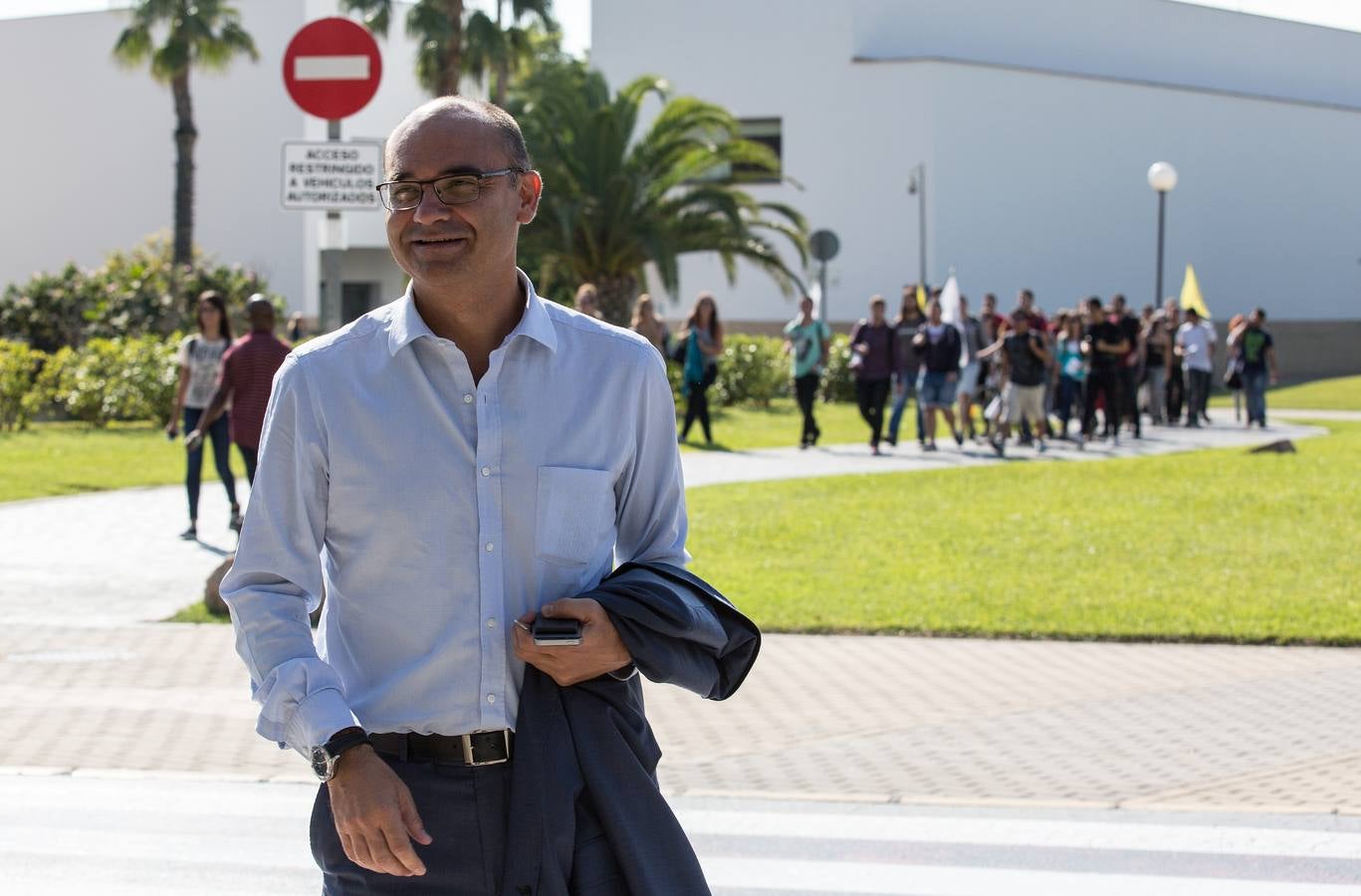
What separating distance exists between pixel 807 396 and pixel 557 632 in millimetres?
19517

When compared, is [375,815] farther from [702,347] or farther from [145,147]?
[145,147]

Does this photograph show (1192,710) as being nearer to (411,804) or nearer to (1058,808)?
(1058,808)

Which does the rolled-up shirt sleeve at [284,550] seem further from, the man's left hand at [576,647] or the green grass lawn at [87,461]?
the green grass lawn at [87,461]

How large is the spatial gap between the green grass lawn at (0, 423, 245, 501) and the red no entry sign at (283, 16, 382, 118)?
825cm

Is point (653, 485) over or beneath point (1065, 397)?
over

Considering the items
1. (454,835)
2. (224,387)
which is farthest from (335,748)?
(224,387)

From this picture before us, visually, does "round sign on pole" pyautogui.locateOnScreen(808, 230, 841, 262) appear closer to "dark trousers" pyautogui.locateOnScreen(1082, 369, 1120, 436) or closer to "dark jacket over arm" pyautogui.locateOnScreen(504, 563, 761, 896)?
"dark trousers" pyautogui.locateOnScreen(1082, 369, 1120, 436)

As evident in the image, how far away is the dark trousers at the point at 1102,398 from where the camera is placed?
2355 centimetres

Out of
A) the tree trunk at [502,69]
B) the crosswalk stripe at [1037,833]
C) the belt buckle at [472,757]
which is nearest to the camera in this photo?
the belt buckle at [472,757]

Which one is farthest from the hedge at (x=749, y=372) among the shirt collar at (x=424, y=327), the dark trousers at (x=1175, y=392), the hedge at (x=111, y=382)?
the shirt collar at (x=424, y=327)

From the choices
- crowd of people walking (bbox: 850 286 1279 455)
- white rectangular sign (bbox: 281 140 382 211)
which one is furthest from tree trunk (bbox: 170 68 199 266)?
white rectangular sign (bbox: 281 140 382 211)

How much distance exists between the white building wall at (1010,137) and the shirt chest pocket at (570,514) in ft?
130

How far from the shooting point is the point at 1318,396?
37.4 meters

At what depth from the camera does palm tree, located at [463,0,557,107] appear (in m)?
37.6
